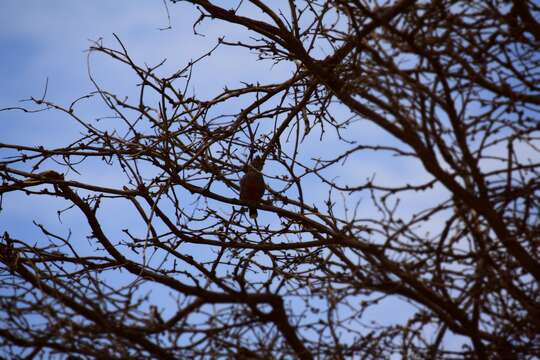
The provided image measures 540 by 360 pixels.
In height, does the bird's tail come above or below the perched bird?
below

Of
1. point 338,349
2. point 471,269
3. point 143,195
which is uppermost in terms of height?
point 143,195

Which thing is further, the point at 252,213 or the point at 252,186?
the point at 252,186

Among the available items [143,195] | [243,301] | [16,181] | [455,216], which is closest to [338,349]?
[243,301]

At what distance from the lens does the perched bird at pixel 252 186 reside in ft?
13.9

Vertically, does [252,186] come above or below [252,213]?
above

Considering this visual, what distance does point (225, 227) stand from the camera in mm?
4098

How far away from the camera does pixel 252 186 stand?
14.8ft

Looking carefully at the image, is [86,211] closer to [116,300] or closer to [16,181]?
[16,181]

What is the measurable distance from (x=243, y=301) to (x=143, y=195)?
1.00 m

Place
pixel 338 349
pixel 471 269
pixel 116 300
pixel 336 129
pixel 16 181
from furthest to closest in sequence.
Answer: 1. pixel 336 129
2. pixel 16 181
3. pixel 338 349
4. pixel 471 269
5. pixel 116 300

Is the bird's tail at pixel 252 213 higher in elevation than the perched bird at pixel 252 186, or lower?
lower

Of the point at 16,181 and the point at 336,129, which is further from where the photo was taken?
the point at 336,129

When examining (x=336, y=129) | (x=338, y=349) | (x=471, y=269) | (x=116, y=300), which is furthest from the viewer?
(x=336, y=129)

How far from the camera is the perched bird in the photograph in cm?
423
